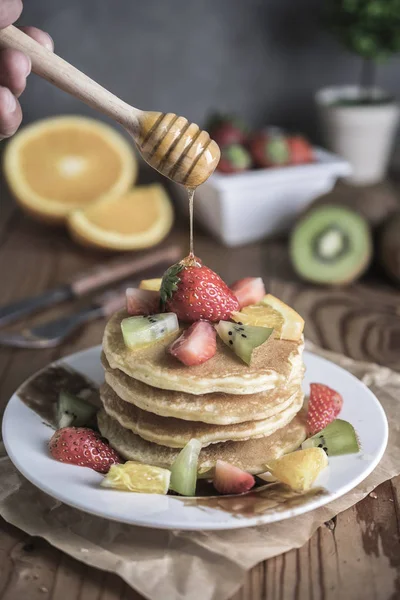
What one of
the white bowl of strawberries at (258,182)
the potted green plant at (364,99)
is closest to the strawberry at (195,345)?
the white bowl of strawberries at (258,182)

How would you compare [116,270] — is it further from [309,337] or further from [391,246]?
[391,246]

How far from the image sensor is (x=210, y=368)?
5.66 feet

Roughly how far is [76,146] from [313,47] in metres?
1.44

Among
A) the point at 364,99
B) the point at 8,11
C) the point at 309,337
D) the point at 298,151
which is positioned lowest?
the point at 309,337

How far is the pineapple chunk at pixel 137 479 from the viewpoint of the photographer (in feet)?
5.29

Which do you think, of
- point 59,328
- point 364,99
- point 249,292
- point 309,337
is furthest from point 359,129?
point 249,292

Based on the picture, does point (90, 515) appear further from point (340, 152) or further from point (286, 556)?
point (340, 152)

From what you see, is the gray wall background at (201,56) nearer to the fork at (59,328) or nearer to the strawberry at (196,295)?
the fork at (59,328)

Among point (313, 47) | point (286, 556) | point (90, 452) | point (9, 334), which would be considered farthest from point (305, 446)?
point (313, 47)

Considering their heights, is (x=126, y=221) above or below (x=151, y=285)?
below

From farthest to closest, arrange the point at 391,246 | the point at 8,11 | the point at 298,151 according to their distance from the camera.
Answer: the point at 298,151
the point at 391,246
the point at 8,11

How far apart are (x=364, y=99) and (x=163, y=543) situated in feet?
9.84

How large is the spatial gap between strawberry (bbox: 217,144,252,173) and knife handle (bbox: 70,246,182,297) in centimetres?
42

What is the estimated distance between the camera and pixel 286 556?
5.19 ft
